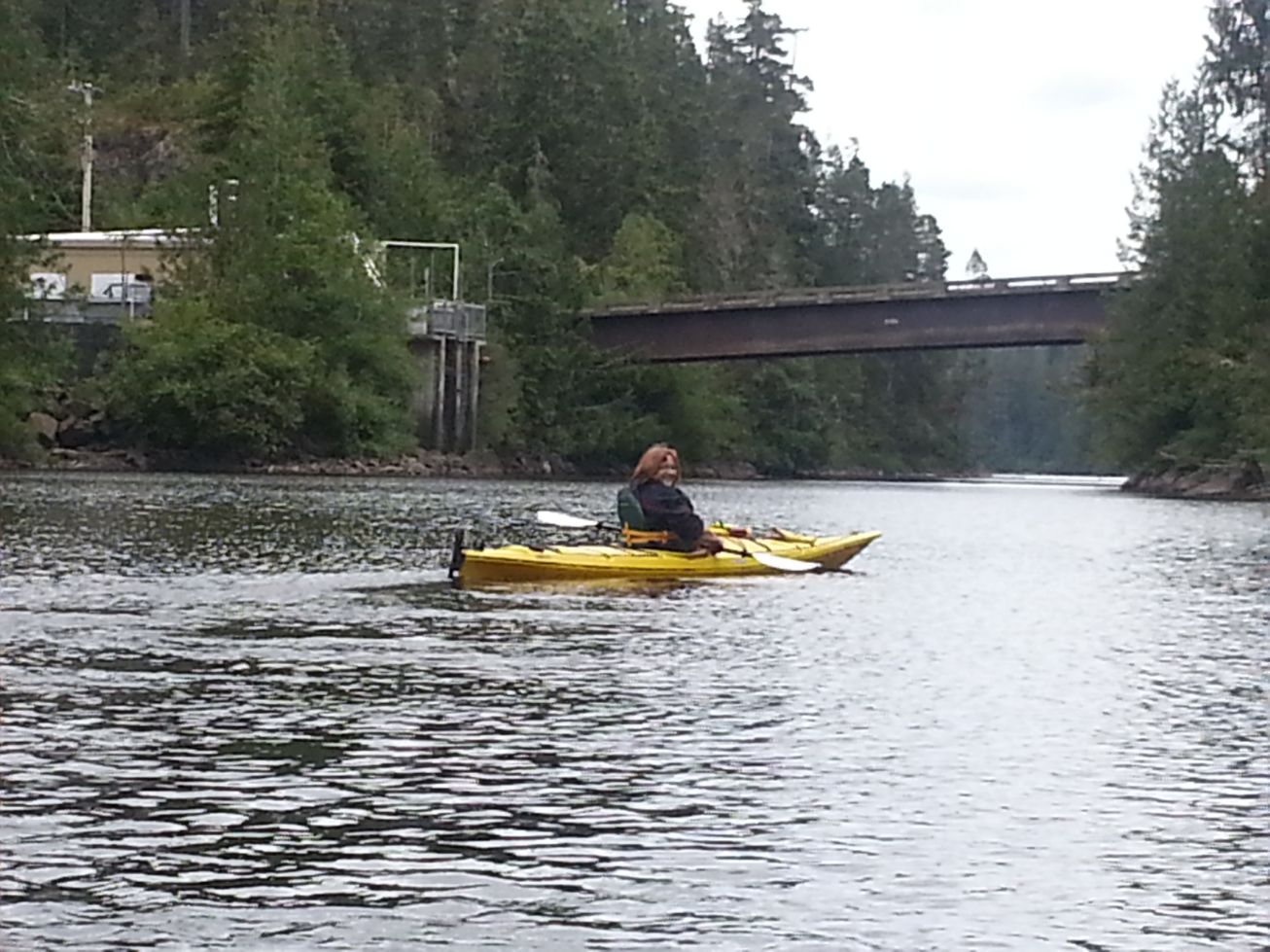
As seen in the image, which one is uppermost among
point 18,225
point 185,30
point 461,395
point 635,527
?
point 185,30

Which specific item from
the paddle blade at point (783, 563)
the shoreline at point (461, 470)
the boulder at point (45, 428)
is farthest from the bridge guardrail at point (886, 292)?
the paddle blade at point (783, 563)

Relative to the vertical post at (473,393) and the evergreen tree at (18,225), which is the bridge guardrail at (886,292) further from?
the evergreen tree at (18,225)

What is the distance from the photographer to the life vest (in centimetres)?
2941

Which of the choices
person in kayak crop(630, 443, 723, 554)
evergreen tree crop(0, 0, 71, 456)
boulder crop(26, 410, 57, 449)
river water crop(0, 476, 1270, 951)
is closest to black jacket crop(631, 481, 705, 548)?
person in kayak crop(630, 443, 723, 554)

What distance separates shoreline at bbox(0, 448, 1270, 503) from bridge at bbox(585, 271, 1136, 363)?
20.3ft

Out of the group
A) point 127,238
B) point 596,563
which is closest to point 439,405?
point 127,238

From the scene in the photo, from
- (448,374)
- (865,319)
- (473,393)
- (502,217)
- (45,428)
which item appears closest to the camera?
(45,428)

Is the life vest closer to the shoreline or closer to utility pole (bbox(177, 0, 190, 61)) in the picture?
the shoreline

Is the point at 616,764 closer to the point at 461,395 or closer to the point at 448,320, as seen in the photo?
the point at 448,320

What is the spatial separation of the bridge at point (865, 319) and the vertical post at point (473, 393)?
989 cm

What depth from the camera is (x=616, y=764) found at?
14.2 m

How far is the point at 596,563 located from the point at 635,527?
4.06ft

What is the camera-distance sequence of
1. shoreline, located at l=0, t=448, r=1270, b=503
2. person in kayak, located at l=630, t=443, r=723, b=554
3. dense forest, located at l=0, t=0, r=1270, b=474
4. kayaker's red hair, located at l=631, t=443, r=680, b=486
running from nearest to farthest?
kayaker's red hair, located at l=631, t=443, r=680, b=486
person in kayak, located at l=630, t=443, r=723, b=554
shoreline, located at l=0, t=448, r=1270, b=503
dense forest, located at l=0, t=0, r=1270, b=474

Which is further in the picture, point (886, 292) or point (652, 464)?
point (886, 292)
